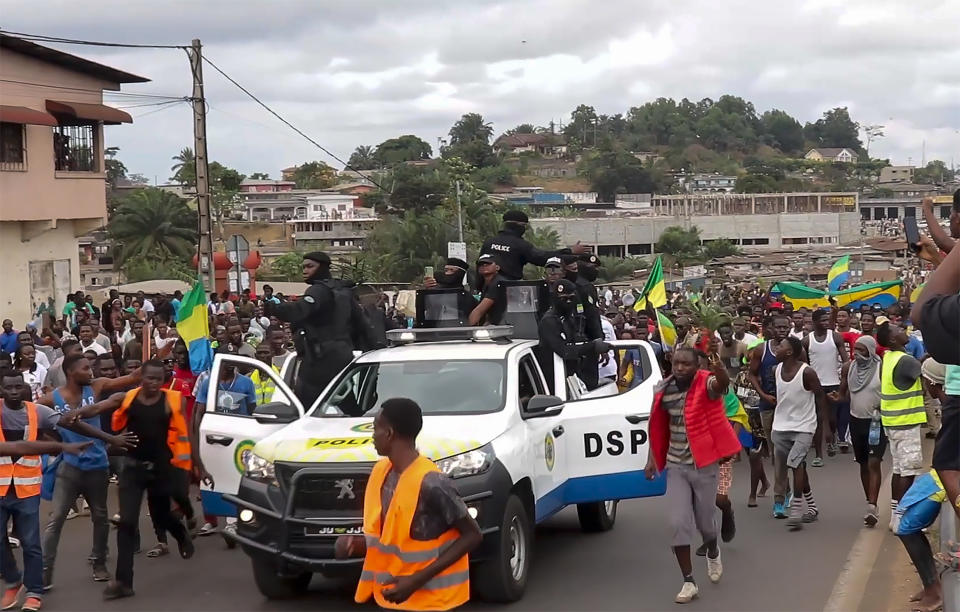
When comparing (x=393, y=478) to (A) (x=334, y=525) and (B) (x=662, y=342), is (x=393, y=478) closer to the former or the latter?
(A) (x=334, y=525)

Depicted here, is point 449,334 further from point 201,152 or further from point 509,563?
point 201,152

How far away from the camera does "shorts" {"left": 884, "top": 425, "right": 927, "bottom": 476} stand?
392 inches

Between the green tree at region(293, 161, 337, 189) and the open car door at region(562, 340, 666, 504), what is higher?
the green tree at region(293, 161, 337, 189)

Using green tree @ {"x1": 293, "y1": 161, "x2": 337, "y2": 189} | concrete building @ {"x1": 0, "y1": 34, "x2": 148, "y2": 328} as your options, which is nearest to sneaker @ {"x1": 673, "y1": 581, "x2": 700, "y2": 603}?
concrete building @ {"x1": 0, "y1": 34, "x2": 148, "y2": 328}

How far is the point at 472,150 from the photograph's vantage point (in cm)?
16388

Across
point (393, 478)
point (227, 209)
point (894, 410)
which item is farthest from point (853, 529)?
point (227, 209)

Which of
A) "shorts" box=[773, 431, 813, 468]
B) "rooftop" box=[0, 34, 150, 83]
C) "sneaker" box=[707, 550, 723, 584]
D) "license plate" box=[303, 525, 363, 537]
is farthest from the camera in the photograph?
"rooftop" box=[0, 34, 150, 83]

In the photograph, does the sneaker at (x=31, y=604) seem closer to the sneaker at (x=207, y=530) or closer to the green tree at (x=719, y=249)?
the sneaker at (x=207, y=530)

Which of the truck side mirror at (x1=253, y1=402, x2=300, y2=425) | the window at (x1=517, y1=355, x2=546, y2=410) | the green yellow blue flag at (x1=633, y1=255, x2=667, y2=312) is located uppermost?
the green yellow blue flag at (x1=633, y1=255, x2=667, y2=312)

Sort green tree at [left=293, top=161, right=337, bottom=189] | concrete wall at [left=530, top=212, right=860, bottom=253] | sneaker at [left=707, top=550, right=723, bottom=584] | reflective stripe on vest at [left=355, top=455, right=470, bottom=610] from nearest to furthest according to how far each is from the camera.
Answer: reflective stripe on vest at [left=355, top=455, right=470, bottom=610], sneaker at [left=707, top=550, right=723, bottom=584], concrete wall at [left=530, top=212, right=860, bottom=253], green tree at [left=293, top=161, right=337, bottom=189]

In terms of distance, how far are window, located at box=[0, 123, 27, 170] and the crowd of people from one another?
14.6 meters

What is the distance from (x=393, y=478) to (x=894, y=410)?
643cm

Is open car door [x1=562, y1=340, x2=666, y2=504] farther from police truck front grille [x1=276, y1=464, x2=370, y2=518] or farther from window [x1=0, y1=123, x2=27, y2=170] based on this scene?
window [x1=0, y1=123, x2=27, y2=170]

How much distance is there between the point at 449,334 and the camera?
32.7 ft
